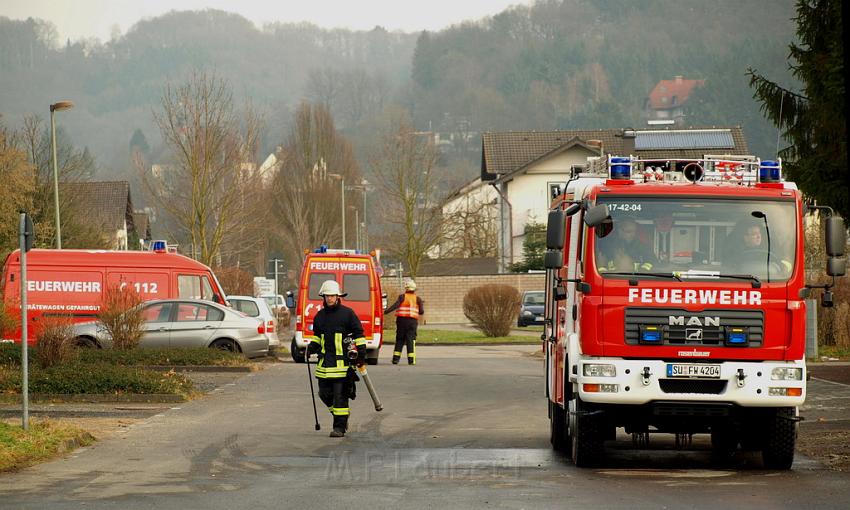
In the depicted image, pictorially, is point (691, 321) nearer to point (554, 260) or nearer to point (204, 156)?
point (554, 260)

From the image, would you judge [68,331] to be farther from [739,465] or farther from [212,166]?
[212,166]

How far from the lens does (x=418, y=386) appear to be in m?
23.0

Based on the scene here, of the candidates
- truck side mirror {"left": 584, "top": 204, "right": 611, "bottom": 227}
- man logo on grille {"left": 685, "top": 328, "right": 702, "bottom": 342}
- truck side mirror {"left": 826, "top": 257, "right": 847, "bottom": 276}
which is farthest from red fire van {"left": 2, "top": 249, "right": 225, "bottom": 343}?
truck side mirror {"left": 826, "top": 257, "right": 847, "bottom": 276}

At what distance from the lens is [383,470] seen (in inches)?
465

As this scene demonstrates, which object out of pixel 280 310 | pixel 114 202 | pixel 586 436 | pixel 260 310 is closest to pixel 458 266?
pixel 114 202

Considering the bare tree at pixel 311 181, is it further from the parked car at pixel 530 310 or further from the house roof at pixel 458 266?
the parked car at pixel 530 310

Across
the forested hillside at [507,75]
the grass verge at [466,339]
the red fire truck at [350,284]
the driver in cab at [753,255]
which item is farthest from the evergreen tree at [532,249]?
the forested hillside at [507,75]

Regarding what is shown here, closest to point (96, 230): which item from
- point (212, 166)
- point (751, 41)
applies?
point (212, 166)

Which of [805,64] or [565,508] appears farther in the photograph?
[805,64]

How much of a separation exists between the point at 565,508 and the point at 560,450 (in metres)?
4.18

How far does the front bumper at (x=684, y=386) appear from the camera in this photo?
459 inches

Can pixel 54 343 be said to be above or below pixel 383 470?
above

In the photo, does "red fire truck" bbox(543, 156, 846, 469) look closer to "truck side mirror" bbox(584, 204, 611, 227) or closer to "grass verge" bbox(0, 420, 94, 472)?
"truck side mirror" bbox(584, 204, 611, 227)

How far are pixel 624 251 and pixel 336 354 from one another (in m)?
4.32
